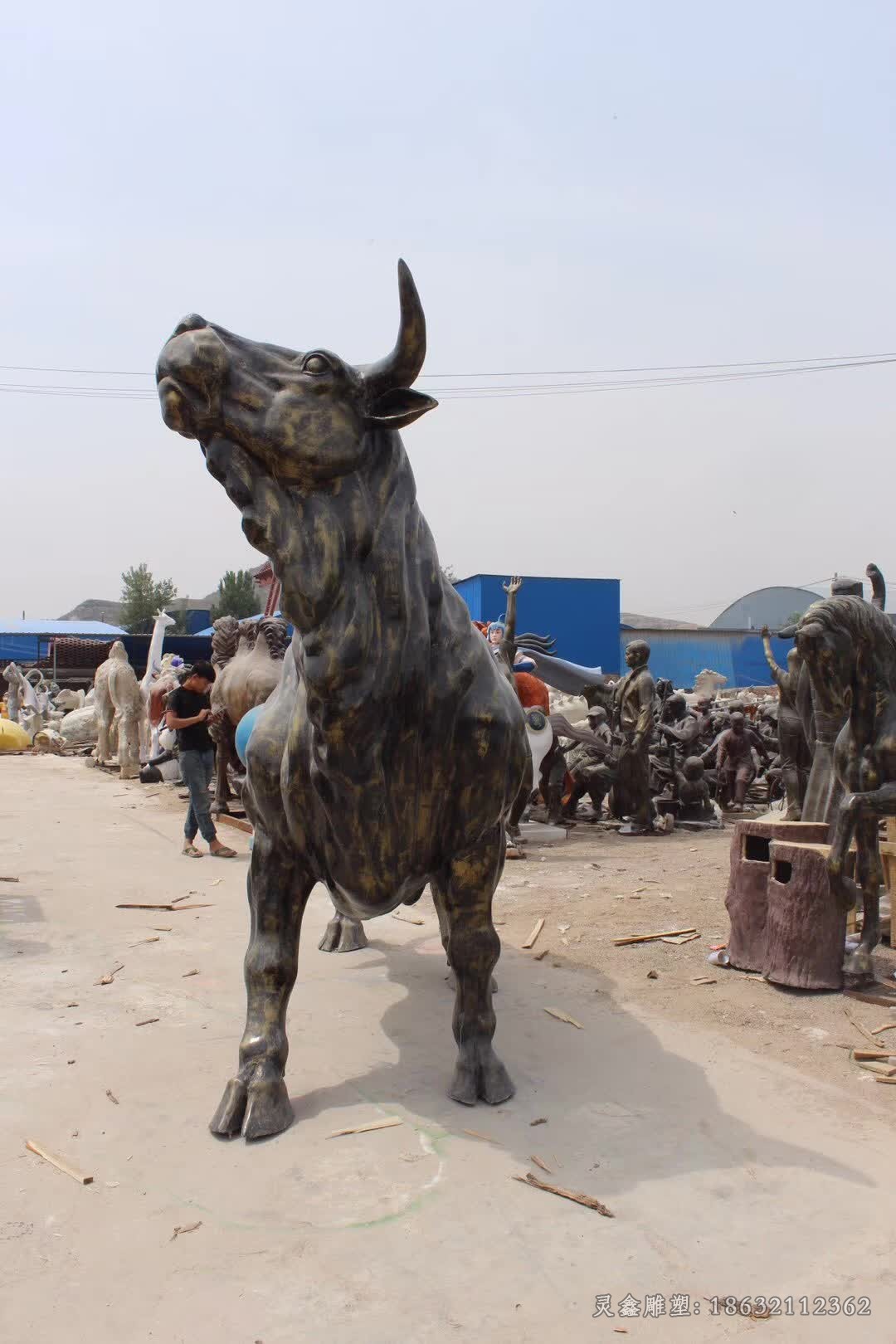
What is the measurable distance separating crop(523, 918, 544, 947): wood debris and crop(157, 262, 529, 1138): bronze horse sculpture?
236cm

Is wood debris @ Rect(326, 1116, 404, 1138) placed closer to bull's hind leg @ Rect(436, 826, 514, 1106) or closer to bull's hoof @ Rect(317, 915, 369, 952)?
bull's hind leg @ Rect(436, 826, 514, 1106)

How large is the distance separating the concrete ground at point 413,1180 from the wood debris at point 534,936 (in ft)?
2.78

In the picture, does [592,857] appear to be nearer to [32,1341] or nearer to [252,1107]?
[252,1107]

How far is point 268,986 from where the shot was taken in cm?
315

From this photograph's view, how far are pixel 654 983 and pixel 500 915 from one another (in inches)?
67.9

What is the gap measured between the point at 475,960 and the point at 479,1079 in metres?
0.40

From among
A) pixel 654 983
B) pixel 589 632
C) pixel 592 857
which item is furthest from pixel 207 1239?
pixel 589 632

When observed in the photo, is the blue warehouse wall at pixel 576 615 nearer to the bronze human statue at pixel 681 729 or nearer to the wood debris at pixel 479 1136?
the bronze human statue at pixel 681 729

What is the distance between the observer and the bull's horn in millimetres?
2441

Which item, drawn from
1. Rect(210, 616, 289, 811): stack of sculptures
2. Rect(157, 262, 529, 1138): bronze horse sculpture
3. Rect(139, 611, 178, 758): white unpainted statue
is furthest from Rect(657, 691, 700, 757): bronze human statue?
Rect(157, 262, 529, 1138): bronze horse sculpture

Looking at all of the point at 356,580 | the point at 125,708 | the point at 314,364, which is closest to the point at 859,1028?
the point at 356,580

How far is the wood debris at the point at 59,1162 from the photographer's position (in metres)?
2.74

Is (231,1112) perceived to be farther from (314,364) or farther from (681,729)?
(681,729)

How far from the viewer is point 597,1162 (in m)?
2.87
